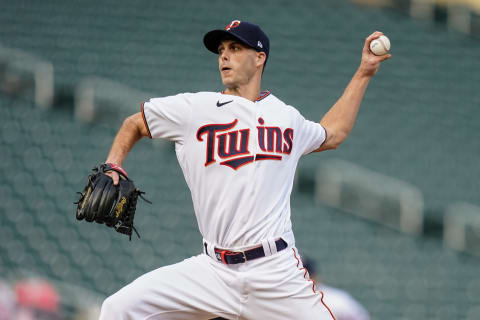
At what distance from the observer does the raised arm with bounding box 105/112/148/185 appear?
10.3 ft

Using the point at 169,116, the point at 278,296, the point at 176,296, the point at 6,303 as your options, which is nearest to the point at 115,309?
the point at 176,296

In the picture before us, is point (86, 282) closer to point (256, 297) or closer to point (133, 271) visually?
point (133, 271)

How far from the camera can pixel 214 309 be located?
120 inches

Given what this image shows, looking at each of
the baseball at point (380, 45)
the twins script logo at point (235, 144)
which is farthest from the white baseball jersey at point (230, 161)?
the baseball at point (380, 45)

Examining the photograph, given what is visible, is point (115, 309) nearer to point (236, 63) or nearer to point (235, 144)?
point (235, 144)

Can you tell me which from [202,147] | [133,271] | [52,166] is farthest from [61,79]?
[202,147]

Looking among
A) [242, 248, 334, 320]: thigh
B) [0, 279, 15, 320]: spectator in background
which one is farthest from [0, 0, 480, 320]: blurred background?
[242, 248, 334, 320]: thigh

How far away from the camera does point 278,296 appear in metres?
3.06

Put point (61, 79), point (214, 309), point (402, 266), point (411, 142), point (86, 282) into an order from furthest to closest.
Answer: point (411, 142) → point (61, 79) → point (402, 266) → point (86, 282) → point (214, 309)

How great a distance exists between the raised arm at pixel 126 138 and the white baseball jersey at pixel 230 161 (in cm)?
5

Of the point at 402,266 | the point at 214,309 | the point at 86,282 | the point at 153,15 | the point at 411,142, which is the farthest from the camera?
the point at 153,15

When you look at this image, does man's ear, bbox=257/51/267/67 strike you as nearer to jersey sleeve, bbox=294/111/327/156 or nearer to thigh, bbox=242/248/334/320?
jersey sleeve, bbox=294/111/327/156

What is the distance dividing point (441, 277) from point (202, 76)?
3917mm

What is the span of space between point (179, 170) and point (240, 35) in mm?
Result: 5733
